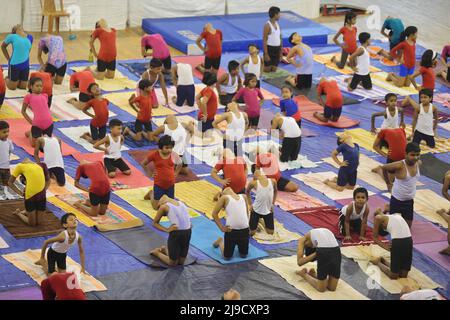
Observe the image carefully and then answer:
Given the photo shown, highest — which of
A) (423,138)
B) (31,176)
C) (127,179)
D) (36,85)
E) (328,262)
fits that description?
(36,85)

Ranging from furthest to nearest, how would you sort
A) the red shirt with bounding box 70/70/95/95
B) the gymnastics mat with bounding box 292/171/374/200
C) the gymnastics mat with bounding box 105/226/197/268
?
the red shirt with bounding box 70/70/95/95 → the gymnastics mat with bounding box 292/171/374/200 → the gymnastics mat with bounding box 105/226/197/268

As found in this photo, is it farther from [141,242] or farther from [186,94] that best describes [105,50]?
[141,242]

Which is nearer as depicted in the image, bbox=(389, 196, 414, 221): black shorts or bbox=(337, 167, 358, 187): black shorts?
bbox=(389, 196, 414, 221): black shorts

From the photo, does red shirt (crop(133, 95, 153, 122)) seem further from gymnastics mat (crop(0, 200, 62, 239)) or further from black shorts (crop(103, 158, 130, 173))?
gymnastics mat (crop(0, 200, 62, 239))

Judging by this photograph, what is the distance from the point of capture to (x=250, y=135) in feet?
51.1

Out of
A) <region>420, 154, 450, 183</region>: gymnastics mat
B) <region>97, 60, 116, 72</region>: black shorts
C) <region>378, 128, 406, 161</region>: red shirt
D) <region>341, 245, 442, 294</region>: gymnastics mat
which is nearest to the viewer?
<region>341, 245, 442, 294</region>: gymnastics mat

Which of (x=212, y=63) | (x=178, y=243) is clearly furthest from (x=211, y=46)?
(x=178, y=243)

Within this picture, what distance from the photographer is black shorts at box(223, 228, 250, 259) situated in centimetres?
1150

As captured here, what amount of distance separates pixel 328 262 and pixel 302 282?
46 cm

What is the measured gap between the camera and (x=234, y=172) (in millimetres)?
12758

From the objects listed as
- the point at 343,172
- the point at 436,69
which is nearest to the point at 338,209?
the point at 343,172

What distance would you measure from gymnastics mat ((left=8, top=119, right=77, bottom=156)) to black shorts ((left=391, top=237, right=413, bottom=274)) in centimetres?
520

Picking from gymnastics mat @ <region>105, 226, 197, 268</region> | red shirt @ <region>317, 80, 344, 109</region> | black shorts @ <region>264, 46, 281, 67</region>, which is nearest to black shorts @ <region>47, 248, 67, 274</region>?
gymnastics mat @ <region>105, 226, 197, 268</region>

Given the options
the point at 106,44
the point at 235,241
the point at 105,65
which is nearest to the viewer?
the point at 235,241
